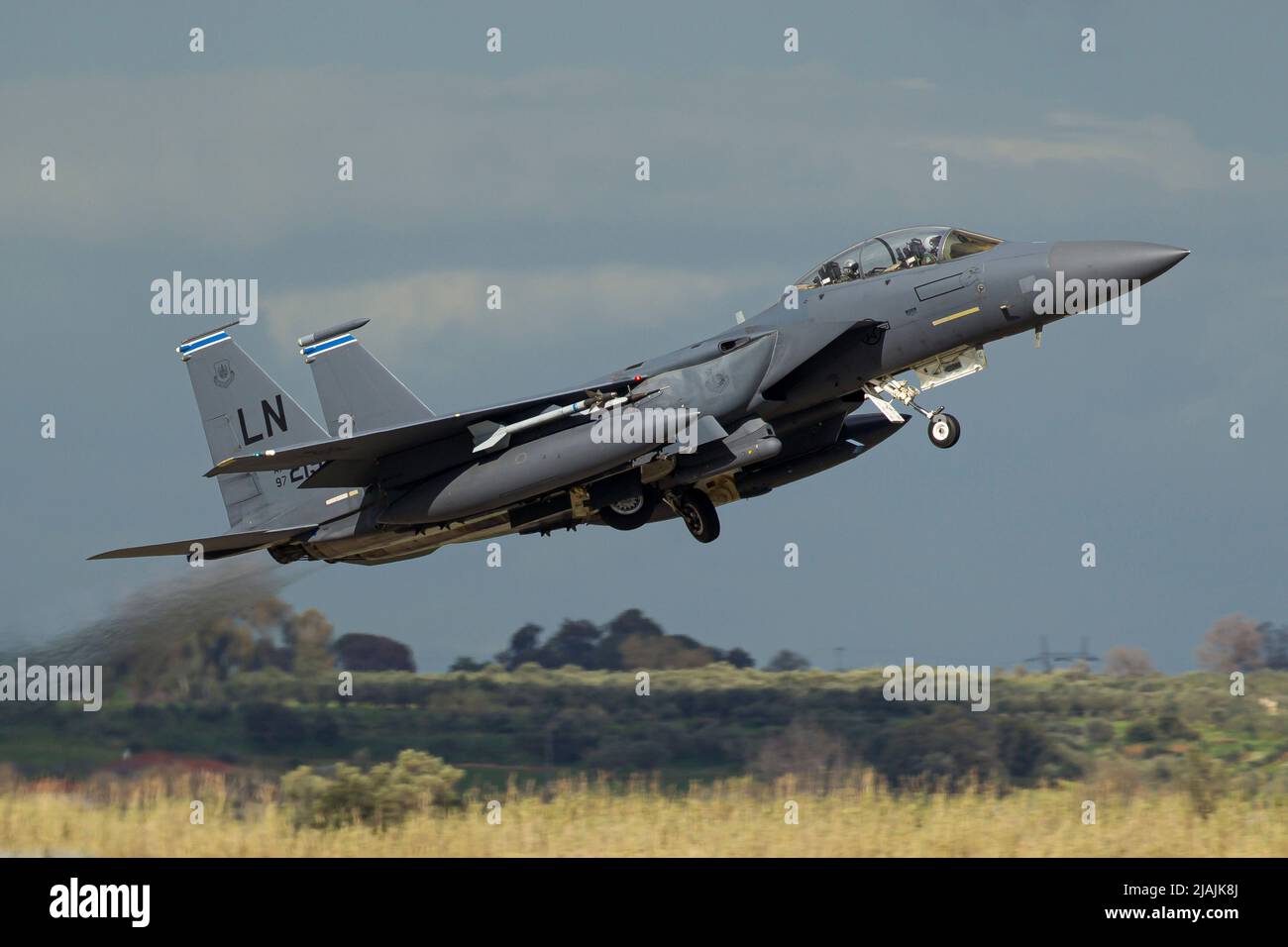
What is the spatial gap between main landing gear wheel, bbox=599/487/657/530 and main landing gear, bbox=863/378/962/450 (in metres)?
2.65

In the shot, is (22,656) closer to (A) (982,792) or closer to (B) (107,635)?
(B) (107,635)

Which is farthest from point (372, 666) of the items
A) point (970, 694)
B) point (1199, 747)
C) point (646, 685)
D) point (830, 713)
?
point (1199, 747)

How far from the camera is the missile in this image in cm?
1767

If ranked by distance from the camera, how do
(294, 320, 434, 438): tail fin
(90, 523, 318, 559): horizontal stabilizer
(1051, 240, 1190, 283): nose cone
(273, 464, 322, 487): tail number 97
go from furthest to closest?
(273, 464, 322, 487): tail number 97 < (294, 320, 434, 438): tail fin < (90, 523, 318, 559): horizontal stabilizer < (1051, 240, 1190, 283): nose cone

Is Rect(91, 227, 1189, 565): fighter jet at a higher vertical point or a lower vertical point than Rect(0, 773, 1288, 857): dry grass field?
higher

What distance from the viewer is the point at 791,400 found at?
1819cm

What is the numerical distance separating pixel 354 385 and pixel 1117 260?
339 inches

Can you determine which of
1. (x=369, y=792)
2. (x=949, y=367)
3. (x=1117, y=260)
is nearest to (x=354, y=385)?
(x=369, y=792)

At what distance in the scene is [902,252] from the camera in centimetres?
1777

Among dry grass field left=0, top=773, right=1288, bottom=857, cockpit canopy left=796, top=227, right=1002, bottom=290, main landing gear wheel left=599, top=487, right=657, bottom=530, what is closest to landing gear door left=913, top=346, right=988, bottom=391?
cockpit canopy left=796, top=227, right=1002, bottom=290

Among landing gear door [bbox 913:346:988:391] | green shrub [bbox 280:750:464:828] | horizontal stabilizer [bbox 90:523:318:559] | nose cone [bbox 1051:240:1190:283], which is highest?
nose cone [bbox 1051:240:1190:283]

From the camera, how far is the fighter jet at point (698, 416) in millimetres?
17188
